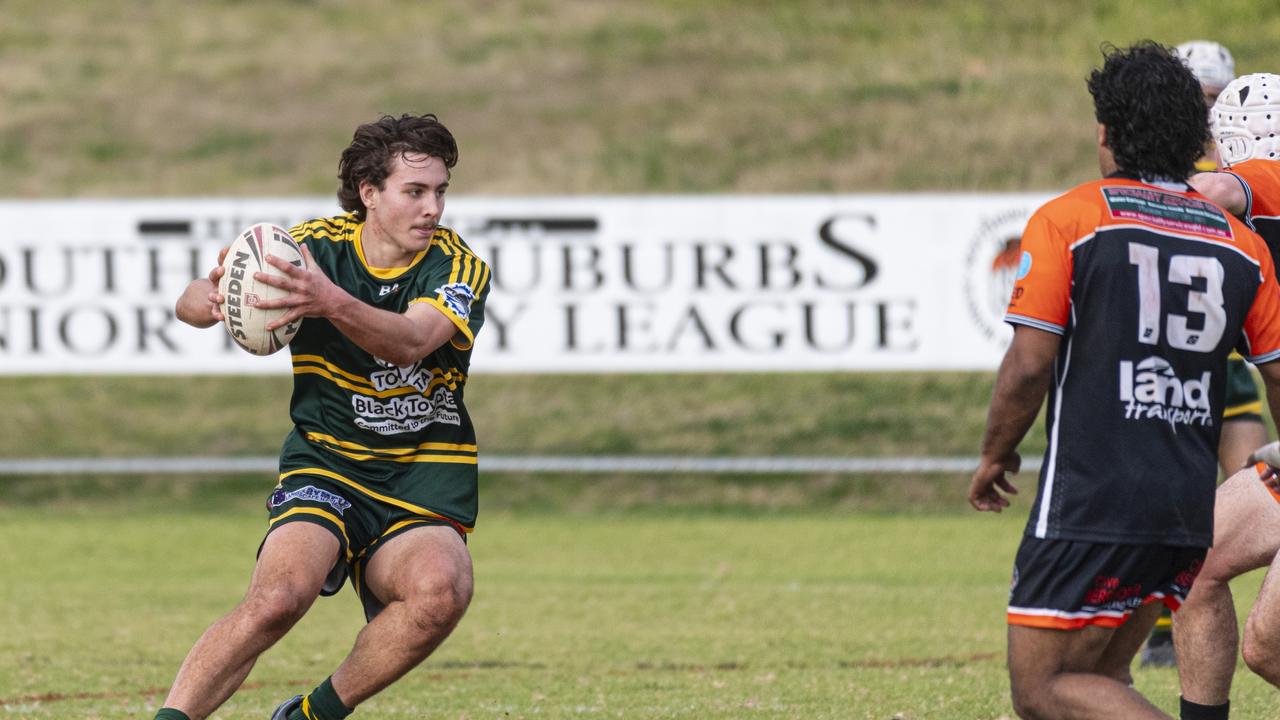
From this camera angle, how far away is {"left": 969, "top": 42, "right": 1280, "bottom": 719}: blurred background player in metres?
4.33

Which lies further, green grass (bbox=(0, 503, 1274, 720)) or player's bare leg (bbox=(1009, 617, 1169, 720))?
green grass (bbox=(0, 503, 1274, 720))

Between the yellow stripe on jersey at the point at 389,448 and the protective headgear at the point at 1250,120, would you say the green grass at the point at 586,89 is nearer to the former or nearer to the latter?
the protective headgear at the point at 1250,120

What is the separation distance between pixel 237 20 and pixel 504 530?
47.2 ft

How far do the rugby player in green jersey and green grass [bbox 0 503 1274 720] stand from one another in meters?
1.29

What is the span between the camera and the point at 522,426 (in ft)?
54.5

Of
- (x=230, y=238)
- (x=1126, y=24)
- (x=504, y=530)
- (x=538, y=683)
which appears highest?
(x=1126, y=24)

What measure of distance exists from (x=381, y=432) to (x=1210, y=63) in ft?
14.1

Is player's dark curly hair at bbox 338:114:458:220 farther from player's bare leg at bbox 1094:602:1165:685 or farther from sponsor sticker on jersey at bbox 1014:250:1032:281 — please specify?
player's bare leg at bbox 1094:602:1165:685

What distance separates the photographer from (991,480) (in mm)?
4535

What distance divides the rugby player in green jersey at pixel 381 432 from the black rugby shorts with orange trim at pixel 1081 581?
1728 millimetres

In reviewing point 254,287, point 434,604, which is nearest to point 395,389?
point 254,287

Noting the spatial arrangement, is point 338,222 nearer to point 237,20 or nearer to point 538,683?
point 538,683

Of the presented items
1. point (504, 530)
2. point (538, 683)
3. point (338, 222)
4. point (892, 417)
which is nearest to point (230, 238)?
point (504, 530)

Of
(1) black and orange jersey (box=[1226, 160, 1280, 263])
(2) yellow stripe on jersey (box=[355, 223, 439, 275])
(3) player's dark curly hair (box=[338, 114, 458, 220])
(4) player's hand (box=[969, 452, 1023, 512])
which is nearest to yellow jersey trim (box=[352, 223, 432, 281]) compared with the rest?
(2) yellow stripe on jersey (box=[355, 223, 439, 275])
